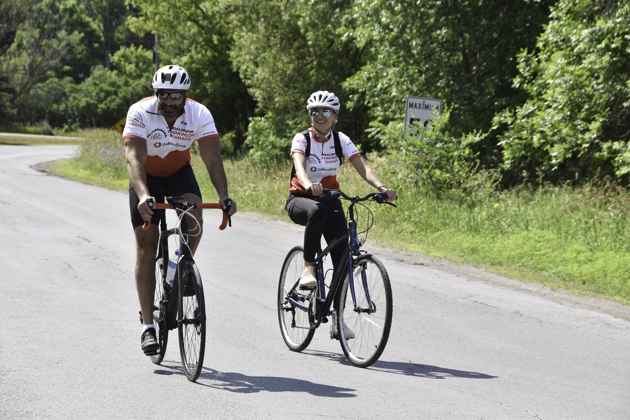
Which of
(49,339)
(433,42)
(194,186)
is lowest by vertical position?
(49,339)

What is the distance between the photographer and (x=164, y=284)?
198 inches

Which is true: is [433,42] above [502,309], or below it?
above

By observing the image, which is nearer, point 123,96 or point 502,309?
point 502,309

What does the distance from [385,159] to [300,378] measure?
1077 cm

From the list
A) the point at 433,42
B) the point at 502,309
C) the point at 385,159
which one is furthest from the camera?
the point at 433,42

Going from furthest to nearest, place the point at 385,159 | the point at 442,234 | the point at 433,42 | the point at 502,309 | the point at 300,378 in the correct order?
the point at 433,42, the point at 385,159, the point at 442,234, the point at 502,309, the point at 300,378

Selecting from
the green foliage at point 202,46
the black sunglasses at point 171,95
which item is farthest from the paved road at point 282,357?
the green foliage at point 202,46

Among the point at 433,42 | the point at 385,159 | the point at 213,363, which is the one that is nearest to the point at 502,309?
the point at 213,363

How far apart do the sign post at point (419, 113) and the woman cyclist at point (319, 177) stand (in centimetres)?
912

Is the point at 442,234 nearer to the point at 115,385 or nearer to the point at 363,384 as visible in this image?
the point at 363,384

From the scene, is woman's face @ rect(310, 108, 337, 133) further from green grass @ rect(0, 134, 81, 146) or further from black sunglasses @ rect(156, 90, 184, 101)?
green grass @ rect(0, 134, 81, 146)

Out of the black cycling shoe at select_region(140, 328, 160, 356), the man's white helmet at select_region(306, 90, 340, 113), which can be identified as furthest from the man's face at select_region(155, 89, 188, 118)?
the black cycling shoe at select_region(140, 328, 160, 356)

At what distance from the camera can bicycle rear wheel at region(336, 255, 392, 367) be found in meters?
5.00

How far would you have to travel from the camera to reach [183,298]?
4.80 m
